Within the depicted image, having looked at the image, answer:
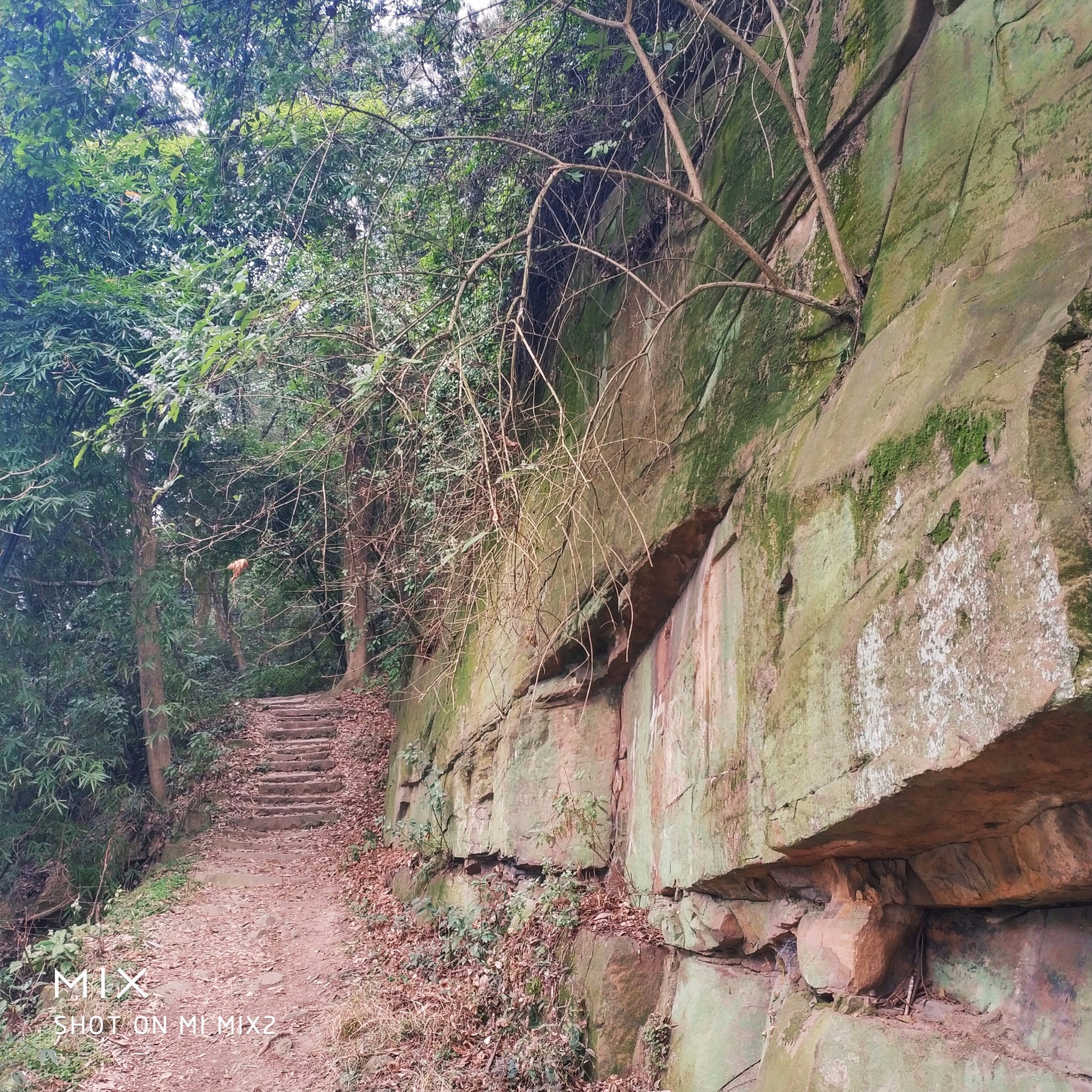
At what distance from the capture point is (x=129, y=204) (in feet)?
33.0

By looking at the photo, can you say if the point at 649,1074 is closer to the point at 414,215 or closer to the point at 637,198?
the point at 637,198

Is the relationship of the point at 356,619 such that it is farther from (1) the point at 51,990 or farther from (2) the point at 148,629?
(1) the point at 51,990

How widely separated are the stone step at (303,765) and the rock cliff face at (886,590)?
942cm

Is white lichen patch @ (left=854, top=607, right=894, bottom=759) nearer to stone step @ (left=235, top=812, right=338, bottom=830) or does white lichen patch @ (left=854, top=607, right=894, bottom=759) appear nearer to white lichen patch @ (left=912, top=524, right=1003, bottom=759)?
white lichen patch @ (left=912, top=524, right=1003, bottom=759)

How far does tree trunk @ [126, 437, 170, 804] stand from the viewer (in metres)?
11.0

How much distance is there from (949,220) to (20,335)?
10.4 m

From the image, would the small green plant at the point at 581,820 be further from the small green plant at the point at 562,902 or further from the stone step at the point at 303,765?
the stone step at the point at 303,765

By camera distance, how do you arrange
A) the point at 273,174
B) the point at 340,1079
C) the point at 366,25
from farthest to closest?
the point at 273,174
the point at 366,25
the point at 340,1079

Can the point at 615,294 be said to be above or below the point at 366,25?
below

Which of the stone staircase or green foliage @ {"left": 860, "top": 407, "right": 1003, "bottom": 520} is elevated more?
green foliage @ {"left": 860, "top": 407, "right": 1003, "bottom": 520}

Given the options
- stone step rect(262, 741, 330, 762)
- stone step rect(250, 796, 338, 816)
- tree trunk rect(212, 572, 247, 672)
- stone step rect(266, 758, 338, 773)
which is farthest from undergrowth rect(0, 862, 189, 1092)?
tree trunk rect(212, 572, 247, 672)

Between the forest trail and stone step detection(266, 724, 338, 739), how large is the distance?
0.97 feet

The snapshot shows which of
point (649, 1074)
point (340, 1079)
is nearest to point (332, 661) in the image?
point (340, 1079)

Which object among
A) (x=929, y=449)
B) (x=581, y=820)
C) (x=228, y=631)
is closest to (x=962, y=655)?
(x=929, y=449)
